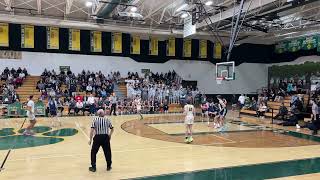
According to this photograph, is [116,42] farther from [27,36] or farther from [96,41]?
[27,36]

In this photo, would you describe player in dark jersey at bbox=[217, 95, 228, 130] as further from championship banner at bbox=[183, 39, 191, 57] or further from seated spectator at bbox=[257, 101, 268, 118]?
championship banner at bbox=[183, 39, 191, 57]

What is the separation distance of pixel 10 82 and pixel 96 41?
763 cm

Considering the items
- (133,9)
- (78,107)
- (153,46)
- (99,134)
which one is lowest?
(78,107)

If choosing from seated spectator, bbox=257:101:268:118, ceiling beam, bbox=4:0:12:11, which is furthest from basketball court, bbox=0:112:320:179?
ceiling beam, bbox=4:0:12:11

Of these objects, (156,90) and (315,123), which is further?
(156,90)

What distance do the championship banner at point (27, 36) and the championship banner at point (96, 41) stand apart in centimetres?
470

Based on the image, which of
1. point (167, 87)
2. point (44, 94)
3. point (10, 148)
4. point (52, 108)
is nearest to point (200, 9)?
point (167, 87)

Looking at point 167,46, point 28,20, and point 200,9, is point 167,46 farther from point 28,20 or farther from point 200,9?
point 28,20

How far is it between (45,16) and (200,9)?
12.0m

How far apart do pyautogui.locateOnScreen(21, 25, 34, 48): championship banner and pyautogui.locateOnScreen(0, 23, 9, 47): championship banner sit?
109 centimetres

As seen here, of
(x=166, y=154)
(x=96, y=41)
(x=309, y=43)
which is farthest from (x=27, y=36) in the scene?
(x=309, y=43)

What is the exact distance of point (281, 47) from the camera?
33.1m

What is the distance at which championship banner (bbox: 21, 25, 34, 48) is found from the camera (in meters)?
26.1

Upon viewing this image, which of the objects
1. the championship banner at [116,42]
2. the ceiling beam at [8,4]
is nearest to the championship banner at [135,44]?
the championship banner at [116,42]
